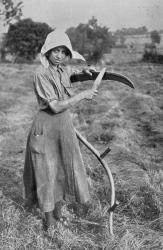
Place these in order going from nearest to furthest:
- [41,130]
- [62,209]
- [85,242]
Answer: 1. [41,130]
2. [85,242]
3. [62,209]

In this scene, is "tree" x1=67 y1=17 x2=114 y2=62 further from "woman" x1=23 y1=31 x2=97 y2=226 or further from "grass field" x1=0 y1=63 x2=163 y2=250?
"woman" x1=23 y1=31 x2=97 y2=226

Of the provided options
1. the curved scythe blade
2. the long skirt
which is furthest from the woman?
the curved scythe blade

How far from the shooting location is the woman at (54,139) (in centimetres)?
238

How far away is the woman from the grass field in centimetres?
26

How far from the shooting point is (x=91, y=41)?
3341 cm

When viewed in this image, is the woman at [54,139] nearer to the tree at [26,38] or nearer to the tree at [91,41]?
the tree at [91,41]

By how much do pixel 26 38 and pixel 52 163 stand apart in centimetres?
3286

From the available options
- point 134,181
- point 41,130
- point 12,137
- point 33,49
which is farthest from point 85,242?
point 33,49

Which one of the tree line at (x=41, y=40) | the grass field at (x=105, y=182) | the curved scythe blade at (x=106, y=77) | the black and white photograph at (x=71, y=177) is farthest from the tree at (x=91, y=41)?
the curved scythe blade at (x=106, y=77)

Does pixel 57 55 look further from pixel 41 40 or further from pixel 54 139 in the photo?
pixel 41 40

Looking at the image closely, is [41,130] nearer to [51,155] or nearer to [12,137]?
[51,155]

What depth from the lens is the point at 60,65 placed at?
2.57 meters

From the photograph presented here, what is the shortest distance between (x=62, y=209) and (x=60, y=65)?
1.37 metres

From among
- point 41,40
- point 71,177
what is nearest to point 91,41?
point 41,40
